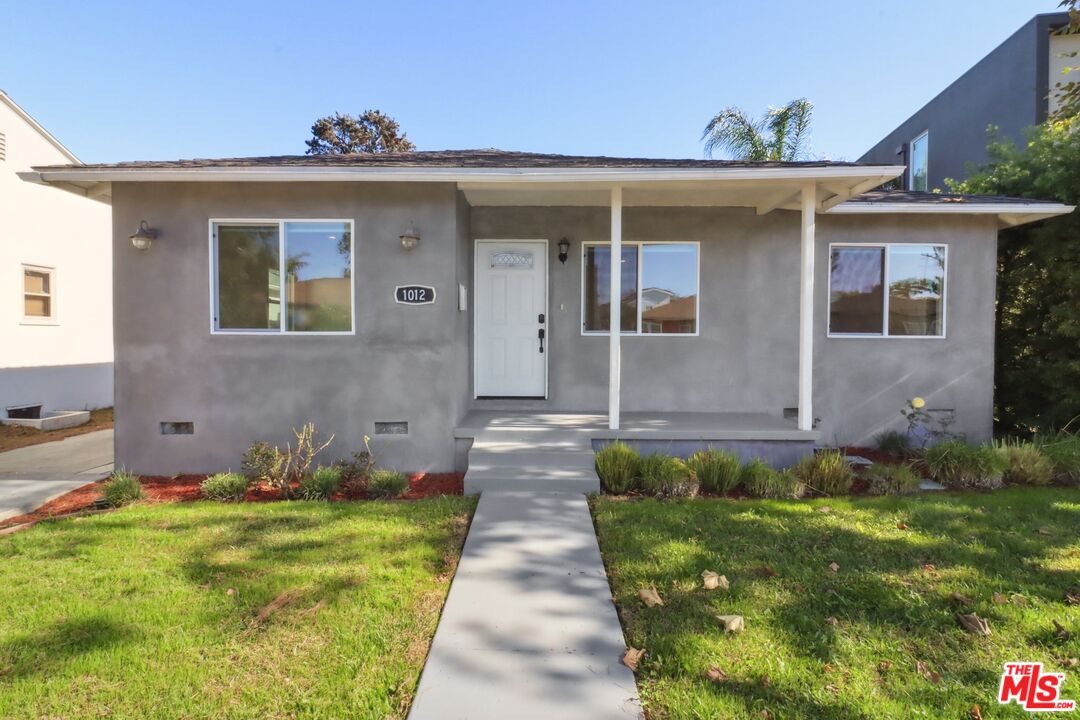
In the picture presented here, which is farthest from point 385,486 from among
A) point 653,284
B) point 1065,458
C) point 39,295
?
point 39,295

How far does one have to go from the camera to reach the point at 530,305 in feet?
24.1

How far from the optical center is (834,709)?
85.0 inches

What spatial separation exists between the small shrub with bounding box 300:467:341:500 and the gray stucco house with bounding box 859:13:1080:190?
31.2ft

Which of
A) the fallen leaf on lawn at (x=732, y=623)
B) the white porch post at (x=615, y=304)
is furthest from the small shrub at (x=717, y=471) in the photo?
the fallen leaf on lawn at (x=732, y=623)

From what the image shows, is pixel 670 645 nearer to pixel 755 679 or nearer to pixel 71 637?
pixel 755 679

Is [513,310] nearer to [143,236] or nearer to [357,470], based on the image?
[357,470]

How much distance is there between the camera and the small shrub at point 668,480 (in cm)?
498

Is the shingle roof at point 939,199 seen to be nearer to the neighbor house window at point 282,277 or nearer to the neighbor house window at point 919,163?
the neighbor house window at point 282,277

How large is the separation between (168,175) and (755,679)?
6.47 metres

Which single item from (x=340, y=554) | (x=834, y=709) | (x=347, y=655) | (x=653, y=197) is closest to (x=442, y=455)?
(x=340, y=554)

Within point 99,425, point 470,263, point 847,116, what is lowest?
point 99,425

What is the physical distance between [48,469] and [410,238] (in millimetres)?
5071

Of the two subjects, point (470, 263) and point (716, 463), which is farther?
point (470, 263)

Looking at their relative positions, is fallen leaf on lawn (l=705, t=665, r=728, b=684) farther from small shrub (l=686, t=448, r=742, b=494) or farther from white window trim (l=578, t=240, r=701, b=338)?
white window trim (l=578, t=240, r=701, b=338)
